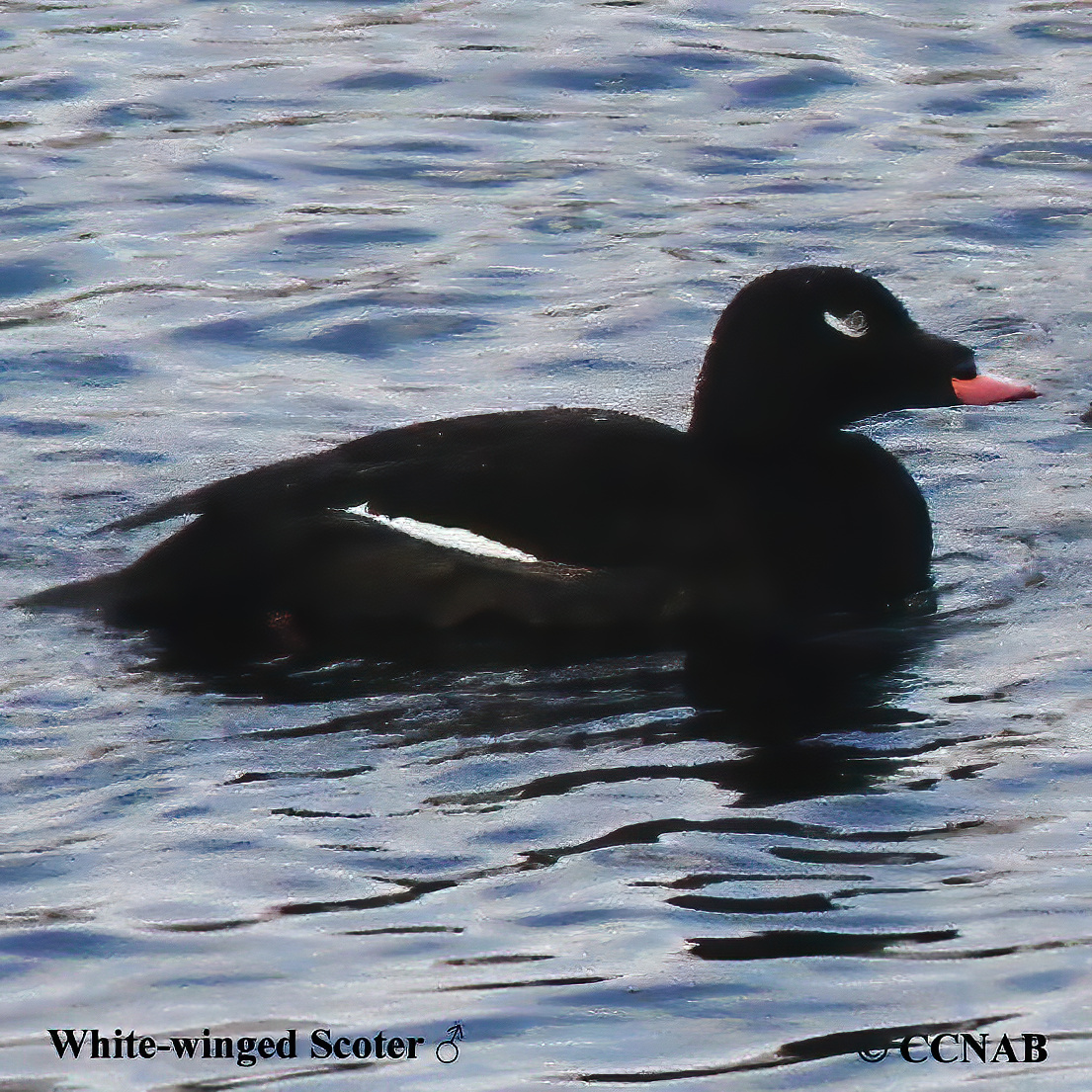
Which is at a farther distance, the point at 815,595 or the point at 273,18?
the point at 273,18

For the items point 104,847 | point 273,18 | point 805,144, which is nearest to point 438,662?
point 104,847

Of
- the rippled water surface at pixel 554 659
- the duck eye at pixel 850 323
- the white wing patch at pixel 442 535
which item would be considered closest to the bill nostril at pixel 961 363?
the duck eye at pixel 850 323

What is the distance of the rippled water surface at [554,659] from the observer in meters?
4.09

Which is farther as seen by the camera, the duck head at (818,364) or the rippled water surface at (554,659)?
the duck head at (818,364)

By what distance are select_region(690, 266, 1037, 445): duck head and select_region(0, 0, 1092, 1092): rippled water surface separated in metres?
0.41

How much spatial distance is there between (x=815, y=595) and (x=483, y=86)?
17.7 ft

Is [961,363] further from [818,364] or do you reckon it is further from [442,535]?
[442,535]

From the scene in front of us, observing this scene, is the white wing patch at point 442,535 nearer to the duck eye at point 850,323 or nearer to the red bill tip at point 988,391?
the duck eye at point 850,323

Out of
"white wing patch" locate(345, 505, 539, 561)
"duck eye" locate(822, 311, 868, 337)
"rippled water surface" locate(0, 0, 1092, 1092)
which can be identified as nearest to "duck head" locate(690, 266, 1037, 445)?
"duck eye" locate(822, 311, 868, 337)

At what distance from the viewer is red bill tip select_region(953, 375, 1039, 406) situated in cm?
632

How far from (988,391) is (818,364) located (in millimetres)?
428

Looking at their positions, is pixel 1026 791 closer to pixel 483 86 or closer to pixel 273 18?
pixel 483 86

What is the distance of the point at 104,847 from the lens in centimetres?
461

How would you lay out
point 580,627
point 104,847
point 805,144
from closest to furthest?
point 104,847, point 580,627, point 805,144
